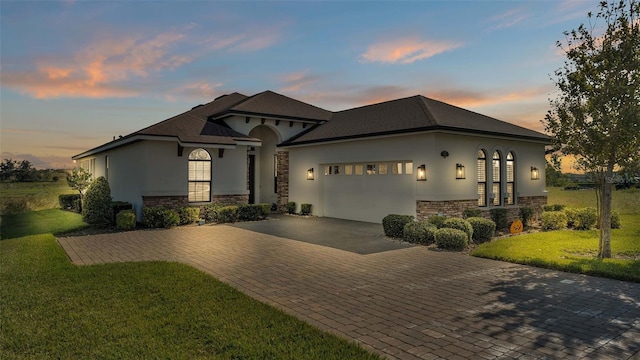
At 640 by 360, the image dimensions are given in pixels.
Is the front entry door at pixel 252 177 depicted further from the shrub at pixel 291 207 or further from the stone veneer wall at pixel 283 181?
the shrub at pixel 291 207

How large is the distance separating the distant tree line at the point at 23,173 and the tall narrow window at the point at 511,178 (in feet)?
119

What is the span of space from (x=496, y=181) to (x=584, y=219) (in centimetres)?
341

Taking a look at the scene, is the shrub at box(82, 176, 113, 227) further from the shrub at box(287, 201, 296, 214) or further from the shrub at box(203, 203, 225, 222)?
the shrub at box(287, 201, 296, 214)

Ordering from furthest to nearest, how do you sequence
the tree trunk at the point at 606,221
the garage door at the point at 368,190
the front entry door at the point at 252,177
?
the front entry door at the point at 252,177, the garage door at the point at 368,190, the tree trunk at the point at 606,221

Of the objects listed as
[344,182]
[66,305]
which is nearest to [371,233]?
[344,182]

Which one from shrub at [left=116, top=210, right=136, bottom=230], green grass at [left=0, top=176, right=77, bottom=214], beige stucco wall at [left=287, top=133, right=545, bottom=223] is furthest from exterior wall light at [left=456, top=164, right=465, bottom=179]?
green grass at [left=0, top=176, right=77, bottom=214]

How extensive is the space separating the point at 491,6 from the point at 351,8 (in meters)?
4.22

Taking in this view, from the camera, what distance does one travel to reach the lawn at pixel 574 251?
7535 millimetres

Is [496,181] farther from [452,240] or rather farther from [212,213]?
[212,213]

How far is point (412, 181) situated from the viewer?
14.0 meters

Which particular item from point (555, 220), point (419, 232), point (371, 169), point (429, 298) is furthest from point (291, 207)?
point (429, 298)

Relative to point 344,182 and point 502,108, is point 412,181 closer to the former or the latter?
point 344,182

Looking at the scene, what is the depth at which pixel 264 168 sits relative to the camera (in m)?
21.8

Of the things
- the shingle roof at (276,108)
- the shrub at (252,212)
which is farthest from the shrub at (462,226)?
the shingle roof at (276,108)
